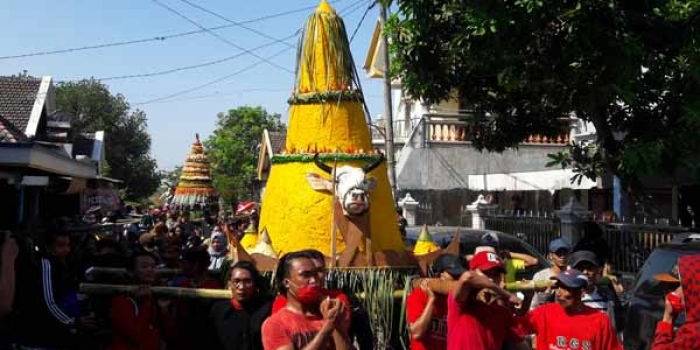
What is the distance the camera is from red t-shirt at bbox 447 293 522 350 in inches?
156

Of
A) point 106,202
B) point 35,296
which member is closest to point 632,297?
point 35,296

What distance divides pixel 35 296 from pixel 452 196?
16377mm

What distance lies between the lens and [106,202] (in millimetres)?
28406

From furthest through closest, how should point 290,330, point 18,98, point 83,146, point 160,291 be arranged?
point 83,146 < point 18,98 < point 160,291 < point 290,330

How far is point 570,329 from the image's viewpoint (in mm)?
4223

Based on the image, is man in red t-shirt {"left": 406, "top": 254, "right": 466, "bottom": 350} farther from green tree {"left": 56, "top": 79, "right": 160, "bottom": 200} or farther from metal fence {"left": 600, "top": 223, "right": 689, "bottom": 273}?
green tree {"left": 56, "top": 79, "right": 160, "bottom": 200}

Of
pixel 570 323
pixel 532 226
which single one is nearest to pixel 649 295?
pixel 570 323

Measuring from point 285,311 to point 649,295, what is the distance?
11.3ft

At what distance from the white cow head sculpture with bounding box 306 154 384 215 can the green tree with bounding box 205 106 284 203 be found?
39305 mm

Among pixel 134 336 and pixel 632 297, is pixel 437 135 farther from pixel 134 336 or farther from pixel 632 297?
pixel 134 336

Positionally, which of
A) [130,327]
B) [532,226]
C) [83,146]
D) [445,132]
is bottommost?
[130,327]

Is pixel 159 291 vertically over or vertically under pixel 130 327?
over

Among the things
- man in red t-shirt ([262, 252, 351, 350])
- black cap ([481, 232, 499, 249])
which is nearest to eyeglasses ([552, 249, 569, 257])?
black cap ([481, 232, 499, 249])

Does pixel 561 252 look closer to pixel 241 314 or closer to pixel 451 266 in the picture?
pixel 451 266
